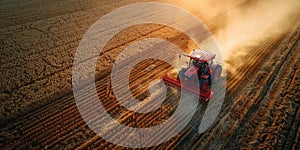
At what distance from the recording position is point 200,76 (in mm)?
9430

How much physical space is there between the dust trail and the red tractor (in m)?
2.02

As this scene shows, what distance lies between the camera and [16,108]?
8852mm

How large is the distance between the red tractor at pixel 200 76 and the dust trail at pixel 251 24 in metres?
2.02

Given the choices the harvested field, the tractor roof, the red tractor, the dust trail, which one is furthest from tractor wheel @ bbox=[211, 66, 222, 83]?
the dust trail

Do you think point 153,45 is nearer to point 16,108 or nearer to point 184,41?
point 184,41

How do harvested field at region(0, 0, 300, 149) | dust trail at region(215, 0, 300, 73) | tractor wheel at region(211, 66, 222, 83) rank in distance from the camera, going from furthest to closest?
dust trail at region(215, 0, 300, 73) → tractor wheel at region(211, 66, 222, 83) → harvested field at region(0, 0, 300, 149)

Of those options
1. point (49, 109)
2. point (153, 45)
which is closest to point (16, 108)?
point (49, 109)

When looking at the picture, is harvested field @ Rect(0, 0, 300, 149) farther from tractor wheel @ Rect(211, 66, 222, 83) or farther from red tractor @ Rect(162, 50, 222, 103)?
tractor wheel @ Rect(211, 66, 222, 83)

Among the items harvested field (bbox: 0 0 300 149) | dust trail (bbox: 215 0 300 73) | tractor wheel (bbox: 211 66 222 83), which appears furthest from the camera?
dust trail (bbox: 215 0 300 73)

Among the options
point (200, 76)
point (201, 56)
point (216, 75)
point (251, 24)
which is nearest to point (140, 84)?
point (200, 76)

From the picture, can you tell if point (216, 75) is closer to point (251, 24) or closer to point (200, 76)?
point (200, 76)

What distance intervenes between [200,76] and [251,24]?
35.3 ft

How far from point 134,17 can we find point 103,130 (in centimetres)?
1287

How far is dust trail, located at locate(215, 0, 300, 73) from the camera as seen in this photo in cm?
1382
